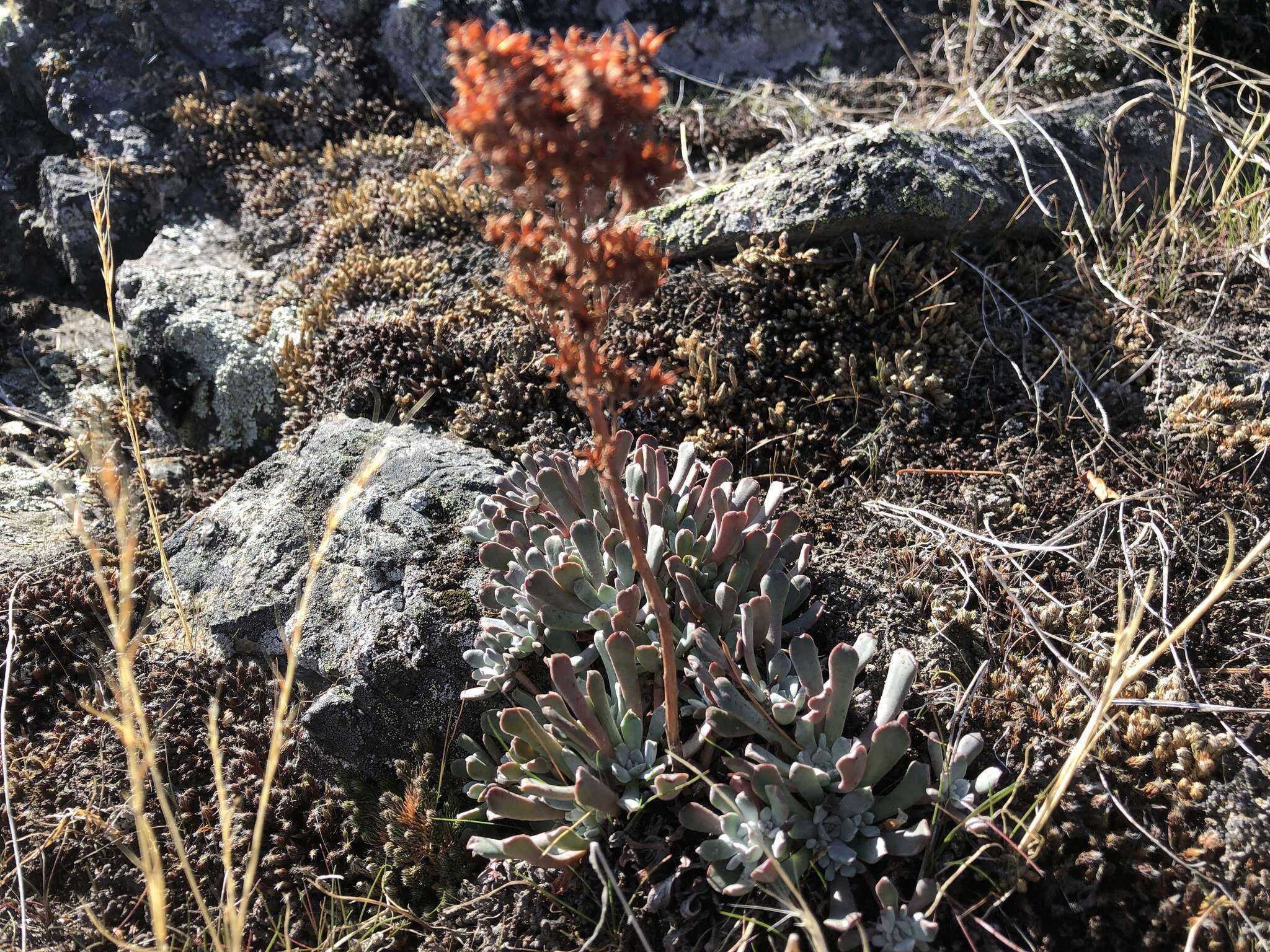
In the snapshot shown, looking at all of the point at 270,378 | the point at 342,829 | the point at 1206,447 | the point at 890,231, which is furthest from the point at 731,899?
the point at 270,378

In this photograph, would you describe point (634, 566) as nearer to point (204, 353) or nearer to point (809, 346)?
point (809, 346)

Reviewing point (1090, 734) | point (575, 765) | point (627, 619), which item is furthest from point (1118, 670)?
point (575, 765)

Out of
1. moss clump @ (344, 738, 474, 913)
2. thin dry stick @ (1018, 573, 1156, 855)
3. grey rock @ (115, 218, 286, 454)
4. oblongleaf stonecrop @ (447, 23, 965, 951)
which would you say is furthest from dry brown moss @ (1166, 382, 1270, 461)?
grey rock @ (115, 218, 286, 454)

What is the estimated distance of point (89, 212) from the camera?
5.74m

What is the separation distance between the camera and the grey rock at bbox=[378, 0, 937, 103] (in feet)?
20.6

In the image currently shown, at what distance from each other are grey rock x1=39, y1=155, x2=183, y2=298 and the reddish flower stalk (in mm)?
4861

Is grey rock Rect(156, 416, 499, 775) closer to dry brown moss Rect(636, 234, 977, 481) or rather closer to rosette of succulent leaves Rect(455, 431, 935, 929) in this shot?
rosette of succulent leaves Rect(455, 431, 935, 929)

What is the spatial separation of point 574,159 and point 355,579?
2222 millimetres

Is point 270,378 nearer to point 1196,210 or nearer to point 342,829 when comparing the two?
point 342,829

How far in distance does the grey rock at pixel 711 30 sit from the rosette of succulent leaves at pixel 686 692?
4.06 meters

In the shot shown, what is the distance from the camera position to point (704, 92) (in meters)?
6.25

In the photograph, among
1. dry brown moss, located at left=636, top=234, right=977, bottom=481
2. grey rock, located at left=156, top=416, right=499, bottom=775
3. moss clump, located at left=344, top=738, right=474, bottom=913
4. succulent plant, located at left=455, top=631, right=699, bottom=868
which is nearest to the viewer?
succulent plant, located at left=455, top=631, right=699, bottom=868

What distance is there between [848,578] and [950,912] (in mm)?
1211

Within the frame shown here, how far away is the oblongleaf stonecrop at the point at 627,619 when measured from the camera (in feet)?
6.11
